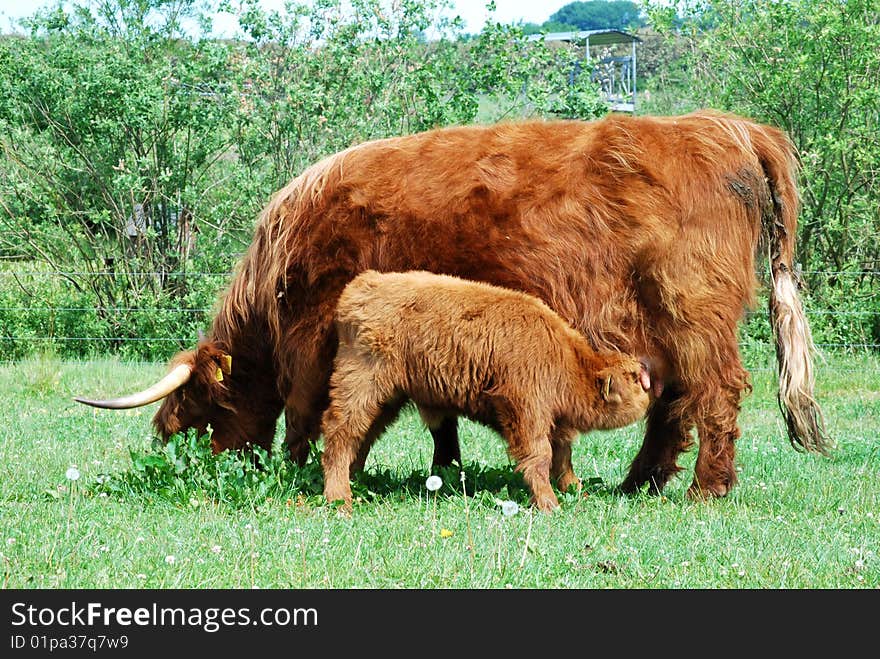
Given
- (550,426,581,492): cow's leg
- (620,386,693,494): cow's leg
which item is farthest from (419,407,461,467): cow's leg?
(620,386,693,494): cow's leg

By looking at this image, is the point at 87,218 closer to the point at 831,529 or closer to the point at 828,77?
the point at 828,77

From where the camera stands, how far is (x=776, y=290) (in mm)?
6184

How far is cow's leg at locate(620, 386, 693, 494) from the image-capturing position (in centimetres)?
625

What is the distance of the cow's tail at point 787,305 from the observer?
6.04 meters

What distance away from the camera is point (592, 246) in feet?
18.9

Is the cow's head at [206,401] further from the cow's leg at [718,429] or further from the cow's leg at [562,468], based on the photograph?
the cow's leg at [718,429]

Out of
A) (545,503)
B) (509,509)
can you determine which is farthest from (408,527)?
(545,503)

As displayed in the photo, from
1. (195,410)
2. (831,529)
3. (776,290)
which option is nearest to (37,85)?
(195,410)

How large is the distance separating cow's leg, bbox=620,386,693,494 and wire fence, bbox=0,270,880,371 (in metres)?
7.24

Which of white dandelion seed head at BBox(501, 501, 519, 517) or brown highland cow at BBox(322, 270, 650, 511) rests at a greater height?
brown highland cow at BBox(322, 270, 650, 511)

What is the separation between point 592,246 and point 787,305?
4.04ft

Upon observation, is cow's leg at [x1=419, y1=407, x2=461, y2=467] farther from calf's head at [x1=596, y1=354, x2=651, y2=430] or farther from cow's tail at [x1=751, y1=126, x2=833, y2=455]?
cow's tail at [x1=751, y1=126, x2=833, y2=455]

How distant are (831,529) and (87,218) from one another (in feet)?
36.2

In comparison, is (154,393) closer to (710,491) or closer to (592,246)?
(592,246)
